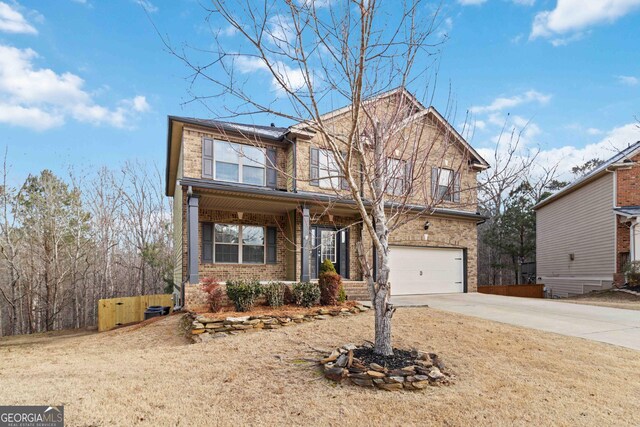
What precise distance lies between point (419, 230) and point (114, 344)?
34.7ft

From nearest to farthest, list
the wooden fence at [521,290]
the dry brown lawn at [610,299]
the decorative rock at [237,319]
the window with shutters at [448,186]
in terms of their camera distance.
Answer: the window with shutters at [448,186] → the decorative rock at [237,319] → the dry brown lawn at [610,299] → the wooden fence at [521,290]

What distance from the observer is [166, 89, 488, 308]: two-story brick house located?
34.2 ft

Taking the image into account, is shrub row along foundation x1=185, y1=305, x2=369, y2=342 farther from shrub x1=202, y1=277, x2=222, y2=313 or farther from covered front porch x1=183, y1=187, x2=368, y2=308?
covered front porch x1=183, y1=187, x2=368, y2=308

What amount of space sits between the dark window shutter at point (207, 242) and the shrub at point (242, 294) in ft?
9.51

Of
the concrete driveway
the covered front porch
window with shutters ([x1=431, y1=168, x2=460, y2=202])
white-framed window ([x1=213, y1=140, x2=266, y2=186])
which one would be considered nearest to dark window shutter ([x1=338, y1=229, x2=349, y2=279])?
the covered front porch

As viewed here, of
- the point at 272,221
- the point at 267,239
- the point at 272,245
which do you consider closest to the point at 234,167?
the point at 272,221

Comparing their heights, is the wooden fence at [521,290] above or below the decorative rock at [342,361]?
below

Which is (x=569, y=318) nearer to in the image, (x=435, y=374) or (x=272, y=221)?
(x=435, y=374)

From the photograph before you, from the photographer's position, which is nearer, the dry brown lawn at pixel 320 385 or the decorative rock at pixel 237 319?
the dry brown lawn at pixel 320 385

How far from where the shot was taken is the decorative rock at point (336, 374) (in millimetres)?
4125

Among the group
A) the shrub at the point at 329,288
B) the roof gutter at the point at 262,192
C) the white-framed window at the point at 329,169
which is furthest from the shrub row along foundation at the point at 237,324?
the white-framed window at the point at 329,169

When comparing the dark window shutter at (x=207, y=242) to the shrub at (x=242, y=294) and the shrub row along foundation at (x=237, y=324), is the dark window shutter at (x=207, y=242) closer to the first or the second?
the shrub at (x=242, y=294)

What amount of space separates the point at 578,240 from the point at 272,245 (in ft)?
48.9

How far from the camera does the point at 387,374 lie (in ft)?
13.1
